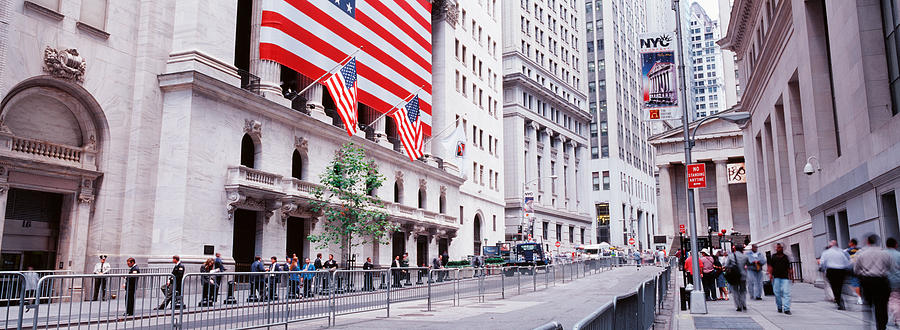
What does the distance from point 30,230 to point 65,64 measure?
19.9 ft

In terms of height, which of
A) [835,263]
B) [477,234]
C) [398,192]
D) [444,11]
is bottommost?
[835,263]

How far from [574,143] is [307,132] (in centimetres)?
6594

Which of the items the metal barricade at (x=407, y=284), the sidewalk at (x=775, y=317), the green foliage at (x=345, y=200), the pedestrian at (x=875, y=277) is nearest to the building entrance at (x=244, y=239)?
the green foliage at (x=345, y=200)

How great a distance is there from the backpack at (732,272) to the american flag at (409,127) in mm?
20577

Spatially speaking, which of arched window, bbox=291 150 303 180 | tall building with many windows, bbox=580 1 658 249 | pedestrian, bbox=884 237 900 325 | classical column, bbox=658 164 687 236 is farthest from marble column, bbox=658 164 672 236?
pedestrian, bbox=884 237 900 325

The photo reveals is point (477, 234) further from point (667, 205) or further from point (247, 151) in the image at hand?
point (247, 151)

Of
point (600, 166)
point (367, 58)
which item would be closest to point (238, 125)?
point (367, 58)

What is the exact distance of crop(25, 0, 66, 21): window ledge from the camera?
21.6m

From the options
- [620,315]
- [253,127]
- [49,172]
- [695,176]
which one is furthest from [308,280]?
[253,127]

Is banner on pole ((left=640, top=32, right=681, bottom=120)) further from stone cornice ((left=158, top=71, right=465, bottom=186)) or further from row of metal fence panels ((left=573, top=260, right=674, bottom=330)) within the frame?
stone cornice ((left=158, top=71, right=465, bottom=186))

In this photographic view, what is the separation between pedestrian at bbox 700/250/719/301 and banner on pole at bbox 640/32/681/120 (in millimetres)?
4743

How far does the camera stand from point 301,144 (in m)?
32.8

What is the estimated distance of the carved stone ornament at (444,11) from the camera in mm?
53906

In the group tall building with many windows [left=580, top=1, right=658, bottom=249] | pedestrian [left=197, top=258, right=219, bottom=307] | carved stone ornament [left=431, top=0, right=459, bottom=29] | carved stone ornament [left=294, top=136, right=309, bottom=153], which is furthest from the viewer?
tall building with many windows [left=580, top=1, right=658, bottom=249]
